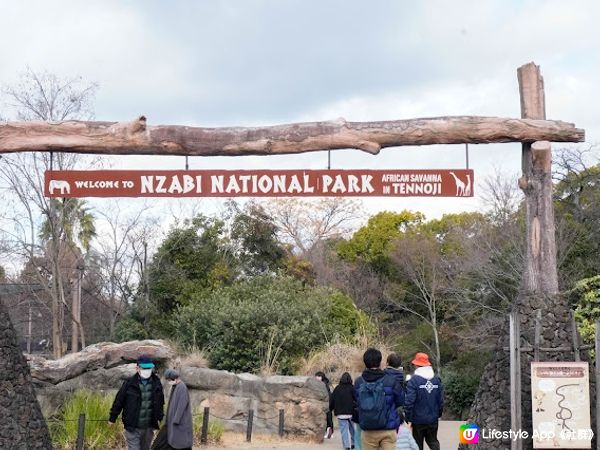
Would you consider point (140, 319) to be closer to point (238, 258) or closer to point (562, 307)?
point (238, 258)

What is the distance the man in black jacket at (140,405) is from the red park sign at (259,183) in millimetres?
2187

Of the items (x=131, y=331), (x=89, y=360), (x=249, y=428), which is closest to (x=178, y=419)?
(x=249, y=428)

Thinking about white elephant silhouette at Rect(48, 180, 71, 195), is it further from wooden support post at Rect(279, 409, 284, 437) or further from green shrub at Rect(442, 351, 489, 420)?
green shrub at Rect(442, 351, 489, 420)

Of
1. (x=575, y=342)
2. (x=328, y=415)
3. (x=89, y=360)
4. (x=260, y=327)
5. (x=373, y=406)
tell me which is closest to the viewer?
(x=373, y=406)

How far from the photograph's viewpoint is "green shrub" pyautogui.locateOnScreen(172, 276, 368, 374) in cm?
2220

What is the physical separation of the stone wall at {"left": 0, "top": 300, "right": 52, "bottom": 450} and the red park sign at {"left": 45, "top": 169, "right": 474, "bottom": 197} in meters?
1.84

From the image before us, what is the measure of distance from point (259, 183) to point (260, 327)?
12.5 meters

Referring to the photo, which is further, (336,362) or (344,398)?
(336,362)

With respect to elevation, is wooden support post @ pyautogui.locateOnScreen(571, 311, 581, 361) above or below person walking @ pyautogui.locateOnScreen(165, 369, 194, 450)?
above

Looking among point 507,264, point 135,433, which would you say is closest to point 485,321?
point 507,264

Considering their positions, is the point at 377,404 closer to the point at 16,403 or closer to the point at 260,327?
the point at 16,403

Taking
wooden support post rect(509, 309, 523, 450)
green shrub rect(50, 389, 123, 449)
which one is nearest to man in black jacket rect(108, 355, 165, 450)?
green shrub rect(50, 389, 123, 449)

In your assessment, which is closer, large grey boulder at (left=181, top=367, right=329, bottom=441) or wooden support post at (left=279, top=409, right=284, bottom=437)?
wooden support post at (left=279, top=409, right=284, bottom=437)

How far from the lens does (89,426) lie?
44.2 ft
